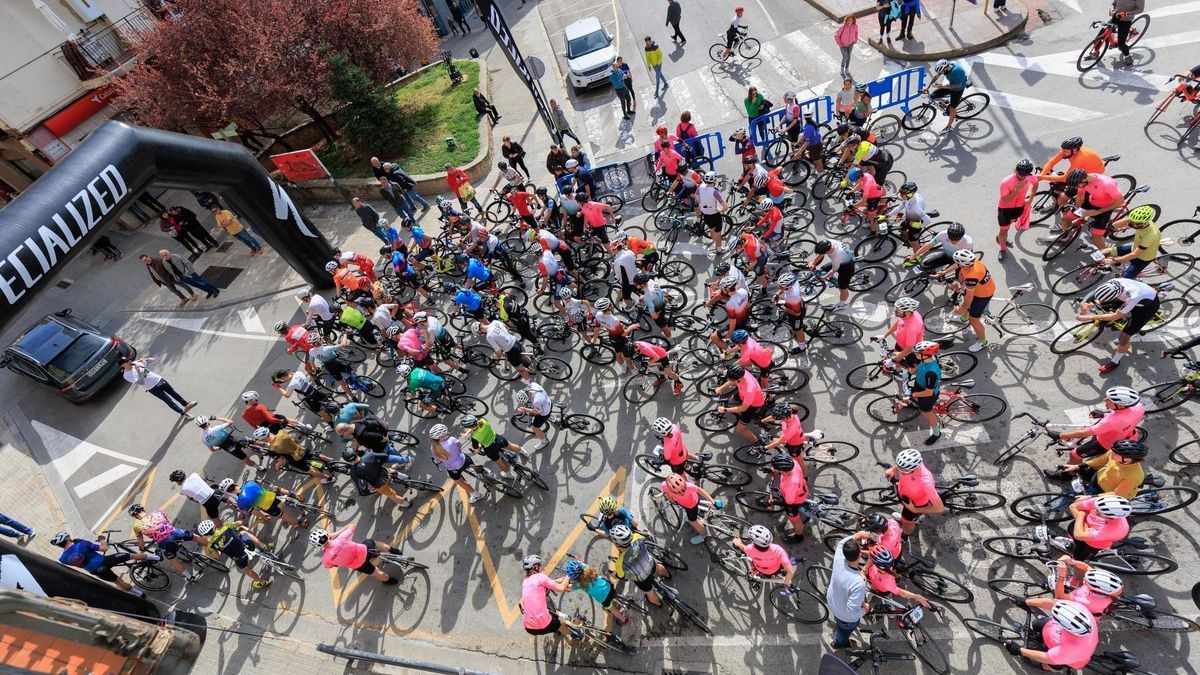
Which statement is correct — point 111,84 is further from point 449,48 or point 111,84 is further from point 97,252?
point 449,48

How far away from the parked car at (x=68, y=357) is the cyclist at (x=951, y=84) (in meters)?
21.7

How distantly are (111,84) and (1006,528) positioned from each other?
94.1 feet

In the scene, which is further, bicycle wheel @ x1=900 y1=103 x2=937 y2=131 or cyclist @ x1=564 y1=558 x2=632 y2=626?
bicycle wheel @ x1=900 y1=103 x2=937 y2=131

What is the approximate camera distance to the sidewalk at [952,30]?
53.7 ft

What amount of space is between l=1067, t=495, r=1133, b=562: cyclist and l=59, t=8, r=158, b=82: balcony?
28.2m

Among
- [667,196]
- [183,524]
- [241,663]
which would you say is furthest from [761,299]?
[183,524]

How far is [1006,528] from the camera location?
801cm

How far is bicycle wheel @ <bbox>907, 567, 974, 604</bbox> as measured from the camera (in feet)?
24.4

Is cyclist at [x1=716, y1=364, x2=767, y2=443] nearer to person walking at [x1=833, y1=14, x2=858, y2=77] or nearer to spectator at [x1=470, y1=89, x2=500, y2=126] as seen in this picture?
person walking at [x1=833, y1=14, x2=858, y2=77]

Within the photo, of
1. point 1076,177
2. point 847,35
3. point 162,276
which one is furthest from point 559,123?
point 1076,177

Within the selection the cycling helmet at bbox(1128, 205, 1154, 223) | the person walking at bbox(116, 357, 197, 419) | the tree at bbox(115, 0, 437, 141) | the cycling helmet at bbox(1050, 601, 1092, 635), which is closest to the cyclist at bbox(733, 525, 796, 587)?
the cycling helmet at bbox(1050, 601, 1092, 635)

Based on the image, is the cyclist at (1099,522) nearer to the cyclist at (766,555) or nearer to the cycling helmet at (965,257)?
Answer: the cyclist at (766,555)

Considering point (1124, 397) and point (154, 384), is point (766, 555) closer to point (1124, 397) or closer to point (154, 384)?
point (1124, 397)

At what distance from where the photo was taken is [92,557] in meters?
10.1
